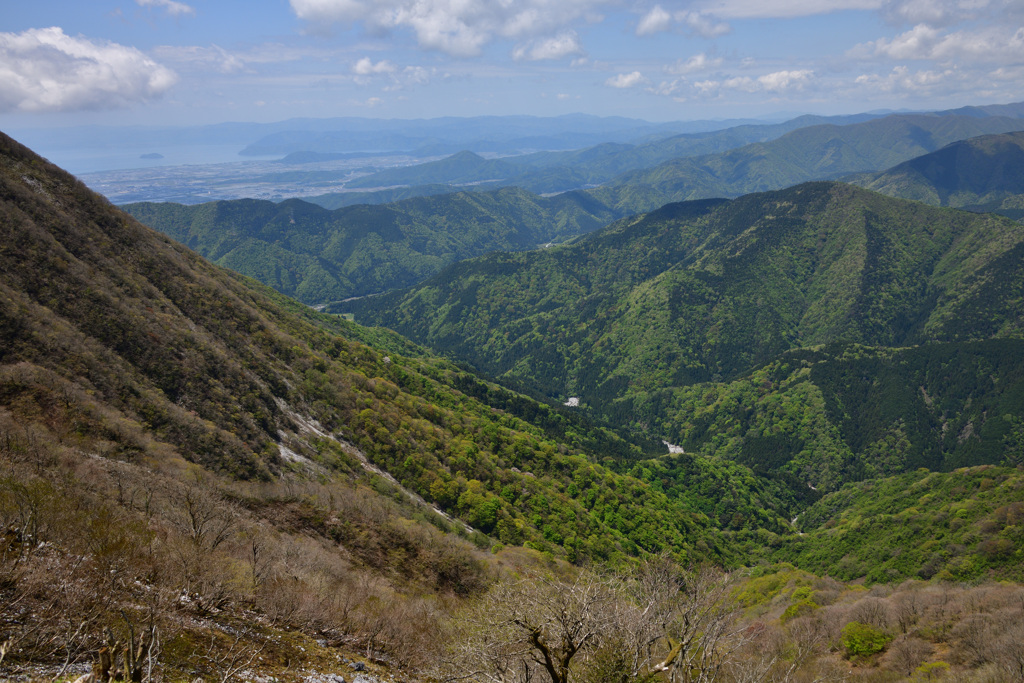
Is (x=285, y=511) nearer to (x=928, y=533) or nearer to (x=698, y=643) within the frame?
(x=698, y=643)

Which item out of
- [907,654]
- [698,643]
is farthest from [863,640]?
[698,643]

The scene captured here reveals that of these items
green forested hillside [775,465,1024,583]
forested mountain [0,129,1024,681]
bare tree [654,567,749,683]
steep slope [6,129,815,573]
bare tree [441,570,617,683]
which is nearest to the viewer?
forested mountain [0,129,1024,681]

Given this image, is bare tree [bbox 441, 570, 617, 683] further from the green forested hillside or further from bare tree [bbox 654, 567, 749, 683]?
the green forested hillside

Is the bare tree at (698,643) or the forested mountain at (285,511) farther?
the bare tree at (698,643)

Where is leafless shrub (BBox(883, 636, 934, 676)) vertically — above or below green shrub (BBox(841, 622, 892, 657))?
above

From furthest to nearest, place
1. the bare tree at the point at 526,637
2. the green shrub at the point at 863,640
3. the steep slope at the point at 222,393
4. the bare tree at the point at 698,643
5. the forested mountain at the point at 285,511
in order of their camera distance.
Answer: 1. the green shrub at the point at 863,640
2. the steep slope at the point at 222,393
3. the bare tree at the point at 698,643
4. the bare tree at the point at 526,637
5. the forested mountain at the point at 285,511

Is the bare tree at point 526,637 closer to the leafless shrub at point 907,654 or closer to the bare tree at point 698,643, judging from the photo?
the bare tree at point 698,643

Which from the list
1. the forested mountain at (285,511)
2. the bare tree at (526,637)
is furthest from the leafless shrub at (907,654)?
the bare tree at (526,637)

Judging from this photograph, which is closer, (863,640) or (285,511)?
(285,511)

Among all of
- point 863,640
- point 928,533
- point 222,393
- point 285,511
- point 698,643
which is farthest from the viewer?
point 928,533

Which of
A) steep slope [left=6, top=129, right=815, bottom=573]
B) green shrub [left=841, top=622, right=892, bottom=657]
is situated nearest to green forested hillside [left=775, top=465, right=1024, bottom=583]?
steep slope [left=6, top=129, right=815, bottom=573]

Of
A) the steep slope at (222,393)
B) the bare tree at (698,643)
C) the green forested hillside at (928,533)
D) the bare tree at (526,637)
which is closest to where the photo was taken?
the bare tree at (526,637)

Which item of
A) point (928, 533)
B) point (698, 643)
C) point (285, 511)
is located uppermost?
point (285, 511)

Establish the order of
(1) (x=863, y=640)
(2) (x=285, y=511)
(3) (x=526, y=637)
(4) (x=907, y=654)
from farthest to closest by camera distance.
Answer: (1) (x=863, y=640), (4) (x=907, y=654), (2) (x=285, y=511), (3) (x=526, y=637)
